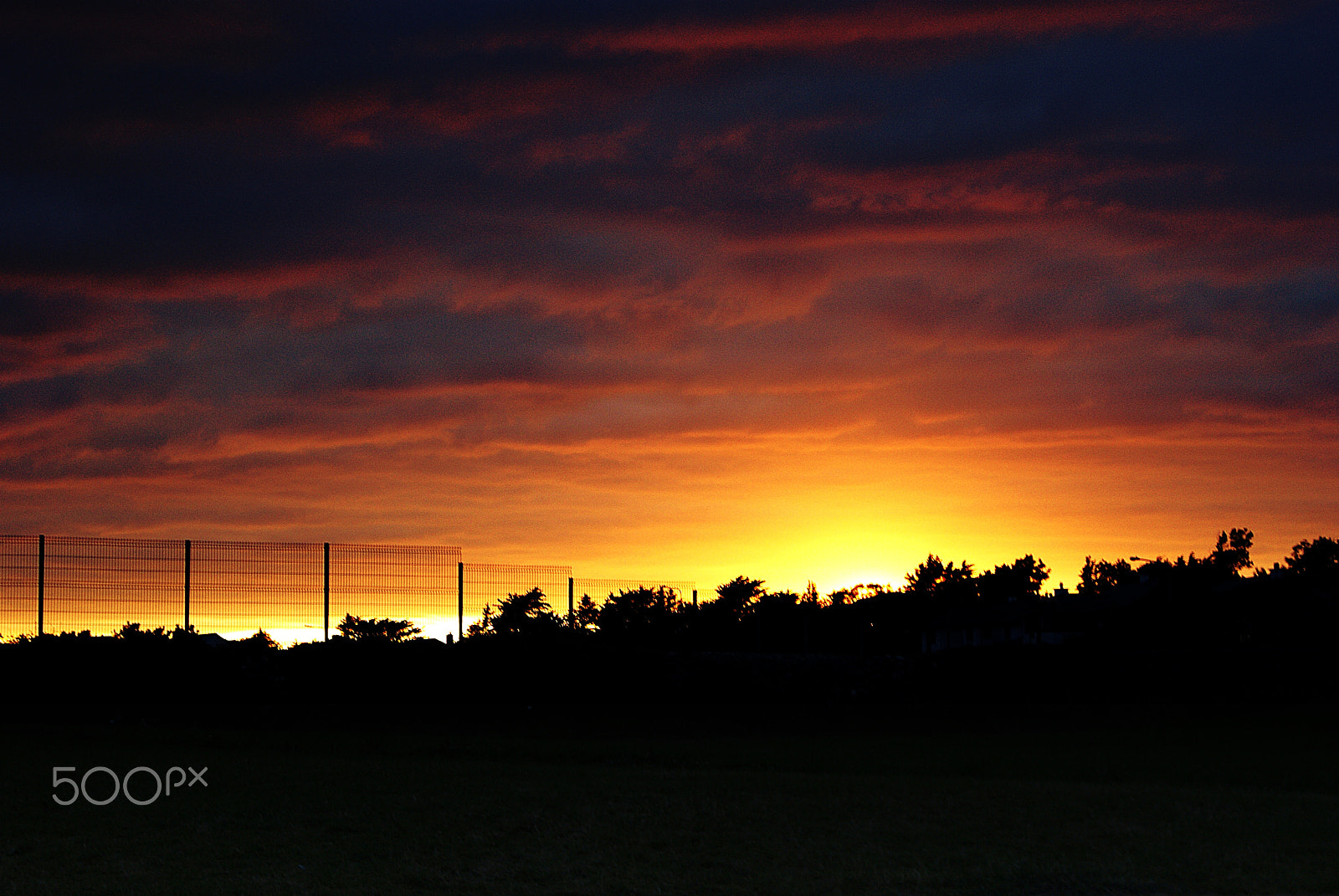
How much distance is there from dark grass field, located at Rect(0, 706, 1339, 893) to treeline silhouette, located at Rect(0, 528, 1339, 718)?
5103 millimetres

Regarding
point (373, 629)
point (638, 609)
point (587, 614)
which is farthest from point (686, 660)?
point (373, 629)

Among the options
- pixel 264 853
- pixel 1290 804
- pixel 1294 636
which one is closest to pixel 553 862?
pixel 264 853

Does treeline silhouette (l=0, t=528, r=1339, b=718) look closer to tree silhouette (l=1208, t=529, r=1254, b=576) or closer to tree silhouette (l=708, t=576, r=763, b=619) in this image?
tree silhouette (l=708, t=576, r=763, b=619)

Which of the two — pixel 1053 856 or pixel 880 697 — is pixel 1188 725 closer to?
pixel 880 697

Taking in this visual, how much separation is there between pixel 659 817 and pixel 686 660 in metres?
24.4

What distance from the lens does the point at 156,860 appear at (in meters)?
14.4

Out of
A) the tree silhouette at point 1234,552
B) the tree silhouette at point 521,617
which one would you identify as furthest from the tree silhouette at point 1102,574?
the tree silhouette at point 521,617

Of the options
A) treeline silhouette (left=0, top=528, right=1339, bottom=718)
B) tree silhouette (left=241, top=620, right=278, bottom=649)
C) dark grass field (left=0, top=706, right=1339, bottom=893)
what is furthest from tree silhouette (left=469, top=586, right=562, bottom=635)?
dark grass field (left=0, top=706, right=1339, bottom=893)

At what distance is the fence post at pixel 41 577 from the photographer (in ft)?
109

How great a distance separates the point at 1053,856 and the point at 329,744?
17417mm

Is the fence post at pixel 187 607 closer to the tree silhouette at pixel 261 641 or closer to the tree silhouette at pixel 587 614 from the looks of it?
the tree silhouette at pixel 261 641

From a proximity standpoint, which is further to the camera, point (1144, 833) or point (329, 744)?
point (329, 744)

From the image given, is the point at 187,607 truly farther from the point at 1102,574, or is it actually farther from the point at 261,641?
the point at 1102,574

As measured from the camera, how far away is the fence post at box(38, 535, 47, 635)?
109 feet
